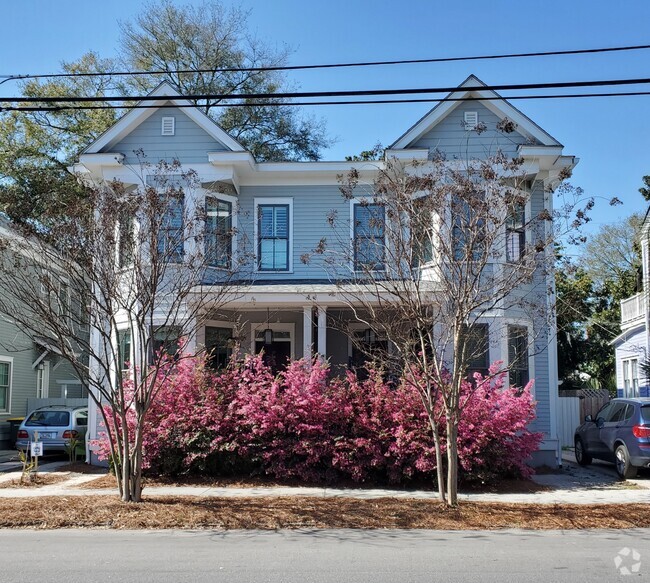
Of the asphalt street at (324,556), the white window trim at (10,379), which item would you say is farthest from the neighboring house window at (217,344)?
the white window trim at (10,379)

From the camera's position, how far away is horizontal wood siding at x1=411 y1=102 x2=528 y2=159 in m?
16.1

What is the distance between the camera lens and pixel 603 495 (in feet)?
40.0

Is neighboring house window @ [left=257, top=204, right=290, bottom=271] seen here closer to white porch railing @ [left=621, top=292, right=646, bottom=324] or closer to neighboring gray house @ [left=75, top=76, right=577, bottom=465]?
neighboring gray house @ [left=75, top=76, right=577, bottom=465]

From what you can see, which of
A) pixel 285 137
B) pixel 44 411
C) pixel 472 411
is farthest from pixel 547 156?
pixel 285 137

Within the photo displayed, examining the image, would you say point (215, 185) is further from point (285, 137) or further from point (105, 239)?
point (285, 137)

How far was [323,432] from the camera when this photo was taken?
12.9m

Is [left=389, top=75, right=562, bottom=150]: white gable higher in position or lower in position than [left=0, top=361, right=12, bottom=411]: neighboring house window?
higher

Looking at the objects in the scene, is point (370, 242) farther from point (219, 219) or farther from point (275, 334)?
point (275, 334)

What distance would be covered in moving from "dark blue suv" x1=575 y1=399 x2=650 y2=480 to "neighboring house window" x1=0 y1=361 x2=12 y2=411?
56.8ft

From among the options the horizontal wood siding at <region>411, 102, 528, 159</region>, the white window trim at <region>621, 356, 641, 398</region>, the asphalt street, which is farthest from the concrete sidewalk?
the white window trim at <region>621, 356, 641, 398</region>

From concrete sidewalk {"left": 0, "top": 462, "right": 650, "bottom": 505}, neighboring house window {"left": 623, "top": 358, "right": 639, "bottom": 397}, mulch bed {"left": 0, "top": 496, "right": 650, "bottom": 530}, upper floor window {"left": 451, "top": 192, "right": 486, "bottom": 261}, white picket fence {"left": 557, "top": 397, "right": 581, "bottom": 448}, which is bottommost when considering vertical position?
concrete sidewalk {"left": 0, "top": 462, "right": 650, "bottom": 505}

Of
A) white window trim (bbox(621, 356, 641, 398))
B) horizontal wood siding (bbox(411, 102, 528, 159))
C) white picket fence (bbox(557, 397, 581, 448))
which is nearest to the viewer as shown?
horizontal wood siding (bbox(411, 102, 528, 159))

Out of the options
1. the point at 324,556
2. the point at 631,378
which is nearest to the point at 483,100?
the point at 324,556

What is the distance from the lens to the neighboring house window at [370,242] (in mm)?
11156
